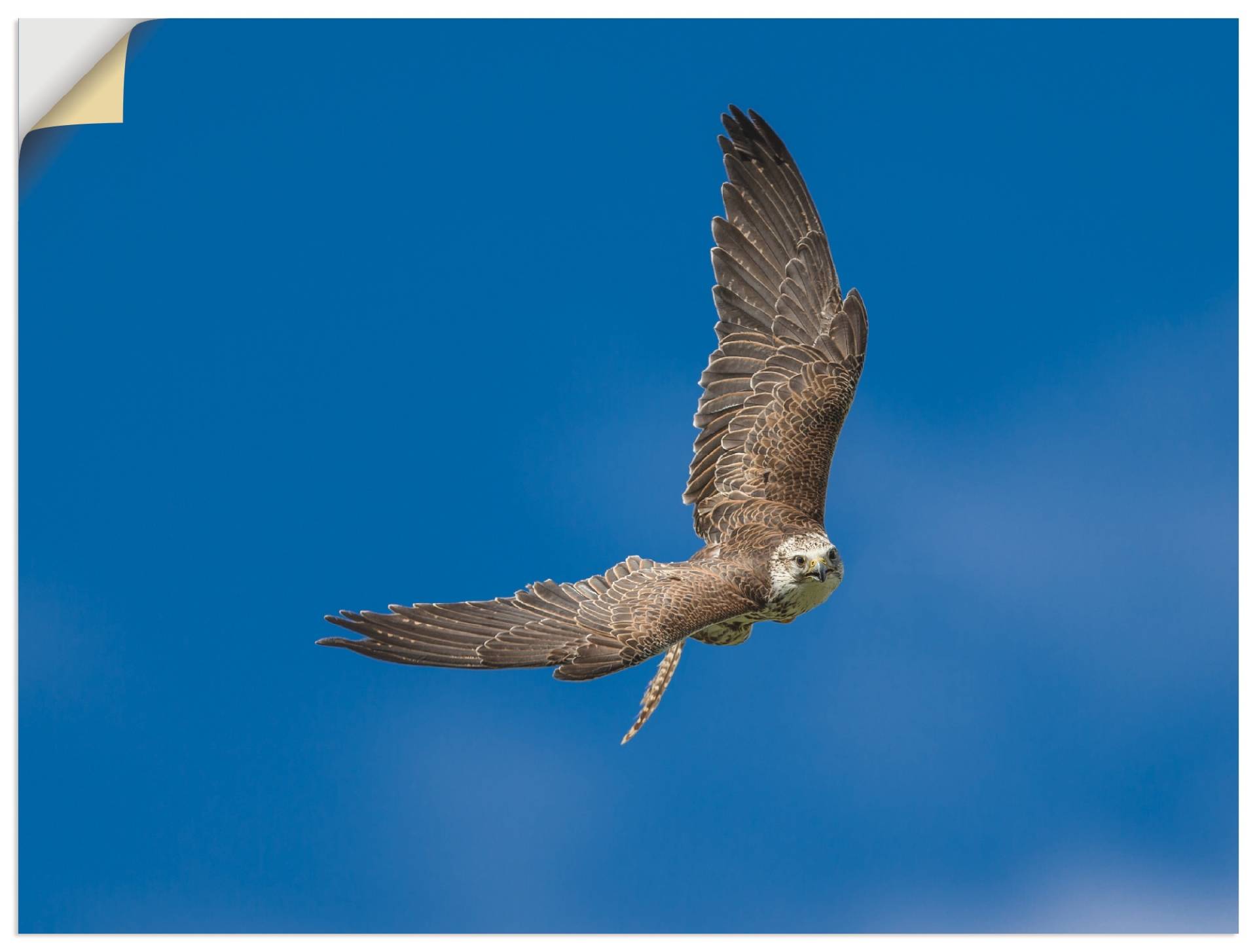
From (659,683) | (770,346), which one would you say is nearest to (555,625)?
(659,683)

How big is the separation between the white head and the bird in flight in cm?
1

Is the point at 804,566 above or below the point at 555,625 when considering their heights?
above

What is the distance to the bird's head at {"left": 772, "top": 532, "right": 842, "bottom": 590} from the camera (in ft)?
42.1

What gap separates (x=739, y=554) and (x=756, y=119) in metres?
4.11

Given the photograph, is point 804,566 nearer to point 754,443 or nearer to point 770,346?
point 754,443

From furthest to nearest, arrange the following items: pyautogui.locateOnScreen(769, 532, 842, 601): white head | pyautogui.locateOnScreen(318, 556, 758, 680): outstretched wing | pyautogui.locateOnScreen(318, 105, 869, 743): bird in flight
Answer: pyautogui.locateOnScreen(769, 532, 842, 601): white head, pyautogui.locateOnScreen(318, 105, 869, 743): bird in flight, pyautogui.locateOnScreen(318, 556, 758, 680): outstretched wing

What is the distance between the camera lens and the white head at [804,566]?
42.1 feet

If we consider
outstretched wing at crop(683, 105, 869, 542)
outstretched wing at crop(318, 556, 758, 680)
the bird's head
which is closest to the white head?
the bird's head

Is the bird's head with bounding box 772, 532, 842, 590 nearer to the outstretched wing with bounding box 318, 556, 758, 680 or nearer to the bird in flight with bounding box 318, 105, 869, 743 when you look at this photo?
the bird in flight with bounding box 318, 105, 869, 743

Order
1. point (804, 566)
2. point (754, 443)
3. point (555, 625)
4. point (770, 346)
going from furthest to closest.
A: point (770, 346) < point (754, 443) < point (804, 566) < point (555, 625)

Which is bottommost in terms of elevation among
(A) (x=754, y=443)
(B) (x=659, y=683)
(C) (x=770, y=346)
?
(B) (x=659, y=683)

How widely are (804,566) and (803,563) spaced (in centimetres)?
3

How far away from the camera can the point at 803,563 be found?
12.8m
